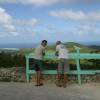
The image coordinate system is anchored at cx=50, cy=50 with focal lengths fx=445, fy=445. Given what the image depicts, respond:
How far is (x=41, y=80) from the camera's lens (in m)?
17.6

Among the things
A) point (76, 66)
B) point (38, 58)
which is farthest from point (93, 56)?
point (38, 58)

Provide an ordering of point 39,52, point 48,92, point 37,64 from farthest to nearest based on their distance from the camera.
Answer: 1. point 37,64
2. point 39,52
3. point 48,92

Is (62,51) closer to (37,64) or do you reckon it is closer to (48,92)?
(37,64)

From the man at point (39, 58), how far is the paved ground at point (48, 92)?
1.08 feet

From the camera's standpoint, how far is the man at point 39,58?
56.1 feet

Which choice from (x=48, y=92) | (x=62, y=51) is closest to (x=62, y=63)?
(x=62, y=51)

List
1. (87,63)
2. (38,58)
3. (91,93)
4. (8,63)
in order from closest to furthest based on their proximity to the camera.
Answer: (91,93) → (38,58) → (87,63) → (8,63)

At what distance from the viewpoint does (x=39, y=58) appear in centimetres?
1723

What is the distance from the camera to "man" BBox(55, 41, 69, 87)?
17.2 meters

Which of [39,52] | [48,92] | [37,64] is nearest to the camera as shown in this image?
[48,92]

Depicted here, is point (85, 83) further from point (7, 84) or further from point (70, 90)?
point (7, 84)

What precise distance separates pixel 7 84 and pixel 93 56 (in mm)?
3604

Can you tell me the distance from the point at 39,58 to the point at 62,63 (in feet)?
3.02

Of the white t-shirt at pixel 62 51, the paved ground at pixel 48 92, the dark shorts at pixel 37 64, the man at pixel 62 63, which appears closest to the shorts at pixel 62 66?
the man at pixel 62 63
